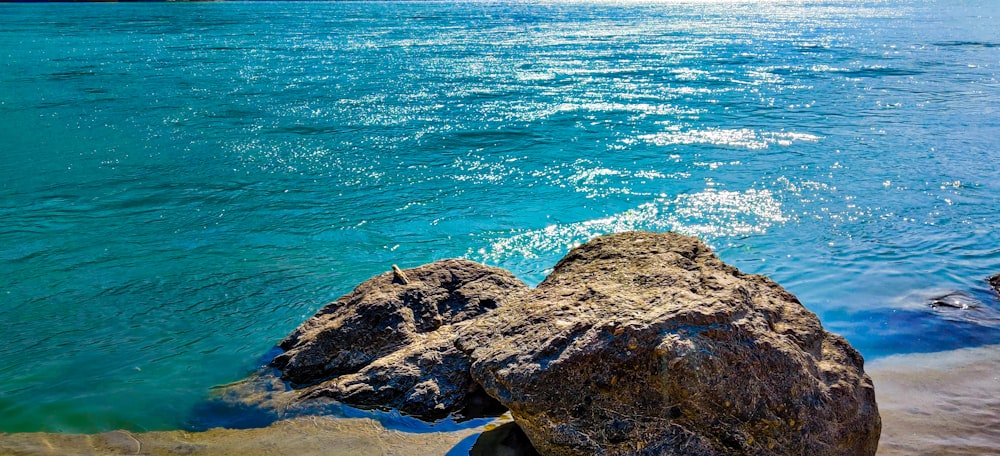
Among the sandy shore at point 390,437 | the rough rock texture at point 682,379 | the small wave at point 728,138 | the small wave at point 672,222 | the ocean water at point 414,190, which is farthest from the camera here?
the small wave at point 728,138

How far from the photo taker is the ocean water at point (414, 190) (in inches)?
324

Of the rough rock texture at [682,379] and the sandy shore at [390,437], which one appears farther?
the sandy shore at [390,437]

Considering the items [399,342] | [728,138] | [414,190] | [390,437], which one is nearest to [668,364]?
[390,437]

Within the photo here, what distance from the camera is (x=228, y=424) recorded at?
6.23 m

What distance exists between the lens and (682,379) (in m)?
4.61

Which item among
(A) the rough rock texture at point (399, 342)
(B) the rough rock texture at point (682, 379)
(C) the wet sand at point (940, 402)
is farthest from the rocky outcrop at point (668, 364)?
(C) the wet sand at point (940, 402)

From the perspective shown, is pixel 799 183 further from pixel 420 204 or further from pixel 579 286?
pixel 579 286

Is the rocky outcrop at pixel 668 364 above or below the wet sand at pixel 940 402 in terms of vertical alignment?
above

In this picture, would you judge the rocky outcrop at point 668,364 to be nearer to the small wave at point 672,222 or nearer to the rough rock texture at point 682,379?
the rough rock texture at point 682,379

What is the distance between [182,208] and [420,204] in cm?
379

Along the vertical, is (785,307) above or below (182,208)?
above

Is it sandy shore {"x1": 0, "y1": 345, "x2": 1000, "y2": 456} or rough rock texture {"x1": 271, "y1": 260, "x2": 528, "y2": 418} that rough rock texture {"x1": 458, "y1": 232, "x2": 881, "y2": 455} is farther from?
rough rock texture {"x1": 271, "y1": 260, "x2": 528, "y2": 418}

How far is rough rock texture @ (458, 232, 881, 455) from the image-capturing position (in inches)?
182

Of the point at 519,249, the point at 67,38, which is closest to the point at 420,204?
the point at 519,249
